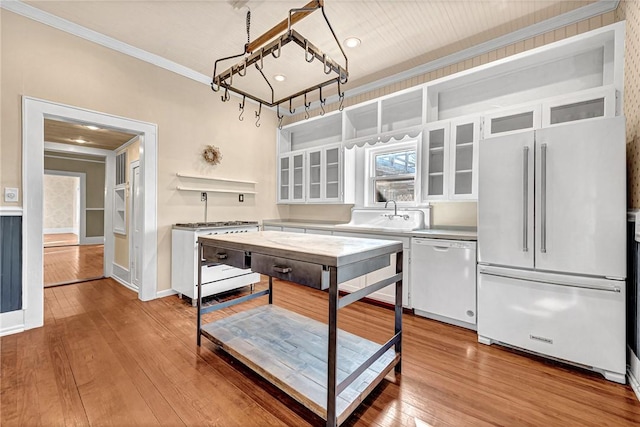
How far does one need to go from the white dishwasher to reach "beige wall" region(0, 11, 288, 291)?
2.92 m

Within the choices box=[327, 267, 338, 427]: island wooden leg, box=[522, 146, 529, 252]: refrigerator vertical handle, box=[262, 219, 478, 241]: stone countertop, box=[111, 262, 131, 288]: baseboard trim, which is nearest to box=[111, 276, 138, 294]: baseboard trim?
box=[111, 262, 131, 288]: baseboard trim

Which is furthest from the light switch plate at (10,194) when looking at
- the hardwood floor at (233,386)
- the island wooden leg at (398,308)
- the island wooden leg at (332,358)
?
the island wooden leg at (398,308)

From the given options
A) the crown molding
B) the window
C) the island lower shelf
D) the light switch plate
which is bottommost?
the island lower shelf

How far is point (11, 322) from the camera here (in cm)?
249

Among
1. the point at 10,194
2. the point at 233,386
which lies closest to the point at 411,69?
the point at 233,386

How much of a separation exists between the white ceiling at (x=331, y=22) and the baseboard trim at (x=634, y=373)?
2936 millimetres

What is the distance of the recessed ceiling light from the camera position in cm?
301

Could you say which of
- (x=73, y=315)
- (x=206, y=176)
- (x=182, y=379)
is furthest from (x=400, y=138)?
(x=73, y=315)

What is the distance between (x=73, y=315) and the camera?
9.61ft

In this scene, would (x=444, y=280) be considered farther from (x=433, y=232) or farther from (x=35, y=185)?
(x=35, y=185)

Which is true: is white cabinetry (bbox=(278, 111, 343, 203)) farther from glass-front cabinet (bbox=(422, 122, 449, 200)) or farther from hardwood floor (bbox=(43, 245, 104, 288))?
hardwood floor (bbox=(43, 245, 104, 288))

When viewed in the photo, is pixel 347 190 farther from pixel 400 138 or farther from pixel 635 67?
pixel 635 67

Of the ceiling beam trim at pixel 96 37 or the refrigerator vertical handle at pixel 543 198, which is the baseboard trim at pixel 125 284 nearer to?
the ceiling beam trim at pixel 96 37

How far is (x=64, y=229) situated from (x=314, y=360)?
13.5 m
